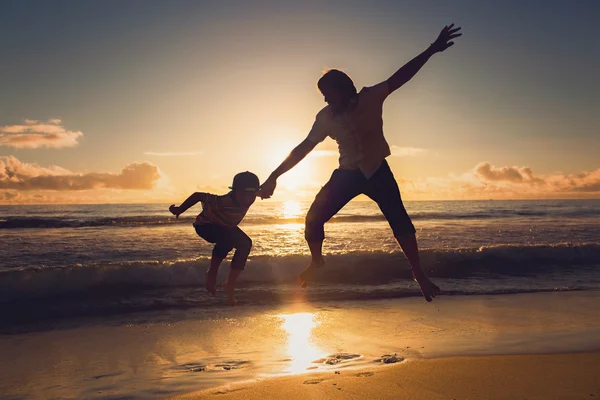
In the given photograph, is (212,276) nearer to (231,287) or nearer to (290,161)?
(231,287)

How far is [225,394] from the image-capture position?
19.3 feet

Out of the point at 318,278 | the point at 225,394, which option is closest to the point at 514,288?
the point at 318,278

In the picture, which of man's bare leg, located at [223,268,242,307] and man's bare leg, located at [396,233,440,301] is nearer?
man's bare leg, located at [396,233,440,301]

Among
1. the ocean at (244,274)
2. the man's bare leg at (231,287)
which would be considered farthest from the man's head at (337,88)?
the ocean at (244,274)

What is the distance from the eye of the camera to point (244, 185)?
5945 millimetres

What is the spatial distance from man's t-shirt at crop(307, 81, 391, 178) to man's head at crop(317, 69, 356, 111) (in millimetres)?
72

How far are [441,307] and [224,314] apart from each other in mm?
4388

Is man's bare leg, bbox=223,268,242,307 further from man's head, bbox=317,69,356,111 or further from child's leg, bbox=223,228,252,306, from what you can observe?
man's head, bbox=317,69,356,111

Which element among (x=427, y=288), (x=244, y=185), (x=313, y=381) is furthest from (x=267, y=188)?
(x=313, y=381)

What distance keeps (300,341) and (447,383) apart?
2.81m

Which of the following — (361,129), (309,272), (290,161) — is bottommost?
(309,272)

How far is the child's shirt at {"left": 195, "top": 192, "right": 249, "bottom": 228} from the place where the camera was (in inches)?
248

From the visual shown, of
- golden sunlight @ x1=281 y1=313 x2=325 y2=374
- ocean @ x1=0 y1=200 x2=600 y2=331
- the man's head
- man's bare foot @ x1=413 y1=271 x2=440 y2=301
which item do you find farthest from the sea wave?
the man's head

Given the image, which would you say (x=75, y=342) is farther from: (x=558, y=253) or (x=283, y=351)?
(x=558, y=253)
